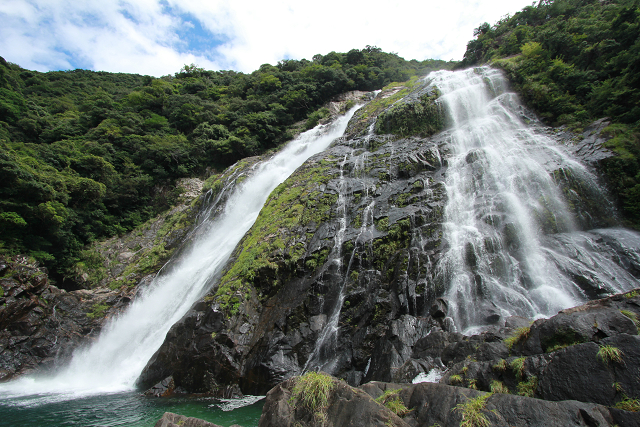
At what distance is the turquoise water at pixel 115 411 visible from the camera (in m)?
7.68

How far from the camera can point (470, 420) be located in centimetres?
339

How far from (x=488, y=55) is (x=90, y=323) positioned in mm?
36231

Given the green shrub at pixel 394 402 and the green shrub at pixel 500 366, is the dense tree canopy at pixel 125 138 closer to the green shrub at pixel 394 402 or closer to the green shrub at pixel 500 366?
the green shrub at pixel 394 402

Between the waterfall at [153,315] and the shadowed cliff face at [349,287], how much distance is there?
2143 mm

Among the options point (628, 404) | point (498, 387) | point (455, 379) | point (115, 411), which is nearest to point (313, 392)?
point (455, 379)

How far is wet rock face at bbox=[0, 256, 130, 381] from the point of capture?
1312 cm

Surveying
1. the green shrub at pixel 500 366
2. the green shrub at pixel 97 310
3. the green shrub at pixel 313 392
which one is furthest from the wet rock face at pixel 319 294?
the green shrub at pixel 97 310

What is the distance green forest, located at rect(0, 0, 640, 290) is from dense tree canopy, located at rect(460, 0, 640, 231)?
0.18ft

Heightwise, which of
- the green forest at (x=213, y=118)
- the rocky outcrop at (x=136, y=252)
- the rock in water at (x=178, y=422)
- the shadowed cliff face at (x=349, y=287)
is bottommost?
the shadowed cliff face at (x=349, y=287)

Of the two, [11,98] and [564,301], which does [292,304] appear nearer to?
[564,301]

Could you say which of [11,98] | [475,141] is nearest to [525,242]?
[475,141]

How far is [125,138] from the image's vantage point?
28.8 meters

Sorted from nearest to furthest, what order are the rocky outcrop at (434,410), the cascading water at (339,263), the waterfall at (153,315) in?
the rocky outcrop at (434,410), the cascading water at (339,263), the waterfall at (153,315)

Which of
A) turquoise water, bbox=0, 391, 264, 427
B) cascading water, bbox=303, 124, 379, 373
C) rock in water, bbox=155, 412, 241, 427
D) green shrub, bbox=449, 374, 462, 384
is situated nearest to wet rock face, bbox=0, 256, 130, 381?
turquoise water, bbox=0, 391, 264, 427
